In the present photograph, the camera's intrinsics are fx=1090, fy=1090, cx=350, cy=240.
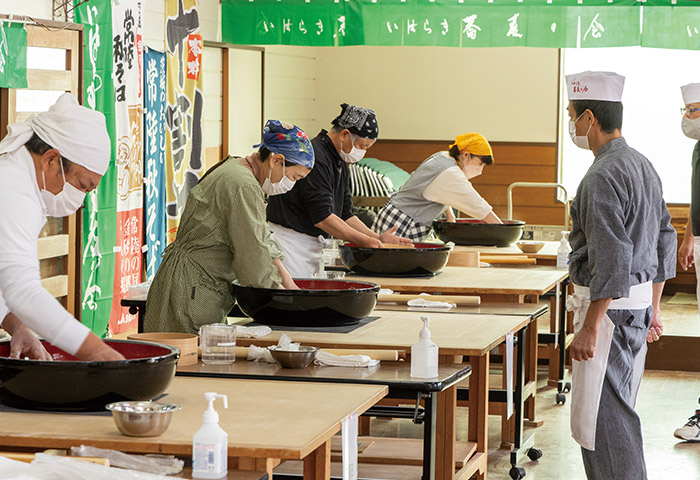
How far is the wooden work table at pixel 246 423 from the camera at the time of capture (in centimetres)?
205

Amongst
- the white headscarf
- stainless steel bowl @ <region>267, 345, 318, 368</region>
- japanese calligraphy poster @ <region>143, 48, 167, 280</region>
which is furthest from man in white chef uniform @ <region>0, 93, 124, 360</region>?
japanese calligraphy poster @ <region>143, 48, 167, 280</region>

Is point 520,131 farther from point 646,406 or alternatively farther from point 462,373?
point 462,373

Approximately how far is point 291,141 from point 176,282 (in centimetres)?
58

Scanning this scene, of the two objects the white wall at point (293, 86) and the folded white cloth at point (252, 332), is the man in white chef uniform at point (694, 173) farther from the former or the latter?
the white wall at point (293, 86)

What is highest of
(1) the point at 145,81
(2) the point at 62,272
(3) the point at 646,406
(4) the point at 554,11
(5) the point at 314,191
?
(4) the point at 554,11

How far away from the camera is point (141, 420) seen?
6.75ft

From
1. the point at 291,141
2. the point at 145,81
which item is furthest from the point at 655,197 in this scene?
the point at 145,81

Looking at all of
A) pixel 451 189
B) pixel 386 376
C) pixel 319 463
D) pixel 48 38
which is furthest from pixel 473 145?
pixel 319 463

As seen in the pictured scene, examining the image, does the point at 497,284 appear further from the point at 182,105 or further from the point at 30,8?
the point at 182,105

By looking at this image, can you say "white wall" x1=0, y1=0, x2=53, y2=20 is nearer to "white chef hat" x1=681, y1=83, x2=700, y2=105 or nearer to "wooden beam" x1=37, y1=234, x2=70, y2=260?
"wooden beam" x1=37, y1=234, x2=70, y2=260

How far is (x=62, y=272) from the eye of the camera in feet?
19.5

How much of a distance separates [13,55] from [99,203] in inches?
52.1

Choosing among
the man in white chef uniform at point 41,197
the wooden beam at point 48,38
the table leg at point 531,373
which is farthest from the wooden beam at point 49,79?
the man in white chef uniform at point 41,197

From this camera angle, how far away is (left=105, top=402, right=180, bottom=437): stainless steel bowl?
206 cm
